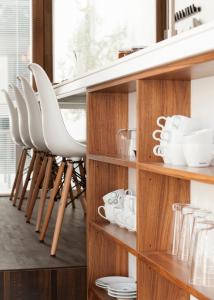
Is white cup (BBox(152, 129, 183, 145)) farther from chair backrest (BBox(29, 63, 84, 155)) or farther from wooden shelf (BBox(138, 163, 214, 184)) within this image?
chair backrest (BBox(29, 63, 84, 155))

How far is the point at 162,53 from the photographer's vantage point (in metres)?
1.97

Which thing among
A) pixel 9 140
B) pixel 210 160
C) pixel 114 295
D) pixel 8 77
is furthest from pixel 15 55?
pixel 210 160

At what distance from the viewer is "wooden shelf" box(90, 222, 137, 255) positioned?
2.44 metres

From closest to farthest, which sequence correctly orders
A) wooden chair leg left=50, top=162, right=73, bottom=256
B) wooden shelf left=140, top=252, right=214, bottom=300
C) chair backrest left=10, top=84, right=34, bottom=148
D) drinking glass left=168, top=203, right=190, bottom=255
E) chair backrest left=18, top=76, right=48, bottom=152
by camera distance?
wooden shelf left=140, top=252, right=214, bottom=300 → drinking glass left=168, top=203, right=190, bottom=255 → wooden chair leg left=50, top=162, right=73, bottom=256 → chair backrest left=18, top=76, right=48, bottom=152 → chair backrest left=10, top=84, right=34, bottom=148

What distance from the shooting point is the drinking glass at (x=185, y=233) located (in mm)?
2191

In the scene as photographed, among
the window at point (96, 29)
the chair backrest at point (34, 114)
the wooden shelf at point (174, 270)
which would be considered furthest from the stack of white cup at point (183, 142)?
the window at point (96, 29)

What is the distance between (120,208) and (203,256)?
0.97 metres

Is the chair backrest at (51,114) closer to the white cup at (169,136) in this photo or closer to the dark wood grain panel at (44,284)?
the dark wood grain panel at (44,284)

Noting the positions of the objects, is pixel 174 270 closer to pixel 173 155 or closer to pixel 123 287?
pixel 173 155

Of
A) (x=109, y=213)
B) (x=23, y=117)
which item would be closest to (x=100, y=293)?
(x=109, y=213)

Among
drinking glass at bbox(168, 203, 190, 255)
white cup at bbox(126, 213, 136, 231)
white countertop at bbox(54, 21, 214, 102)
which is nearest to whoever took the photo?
white countertop at bbox(54, 21, 214, 102)

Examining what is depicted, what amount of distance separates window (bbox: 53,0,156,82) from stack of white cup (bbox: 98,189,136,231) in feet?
12.8

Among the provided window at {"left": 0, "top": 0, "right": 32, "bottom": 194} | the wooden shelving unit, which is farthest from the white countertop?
window at {"left": 0, "top": 0, "right": 32, "bottom": 194}

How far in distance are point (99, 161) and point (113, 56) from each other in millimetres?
3848
